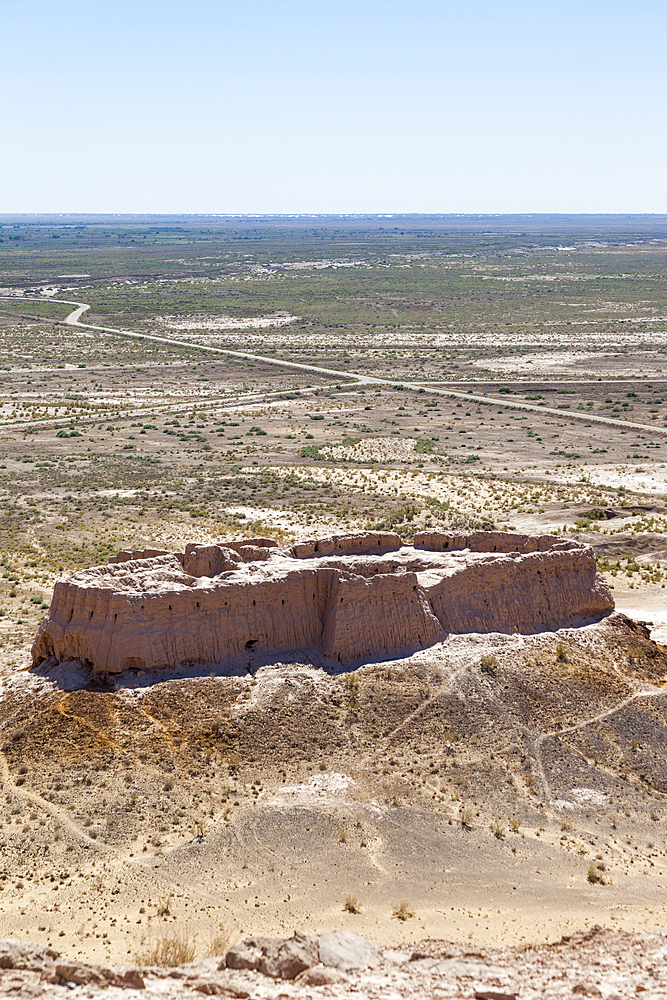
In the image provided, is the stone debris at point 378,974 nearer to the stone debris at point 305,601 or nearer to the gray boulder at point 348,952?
the gray boulder at point 348,952

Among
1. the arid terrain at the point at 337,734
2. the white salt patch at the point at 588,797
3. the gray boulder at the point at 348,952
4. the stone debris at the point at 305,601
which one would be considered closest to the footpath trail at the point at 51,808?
the arid terrain at the point at 337,734

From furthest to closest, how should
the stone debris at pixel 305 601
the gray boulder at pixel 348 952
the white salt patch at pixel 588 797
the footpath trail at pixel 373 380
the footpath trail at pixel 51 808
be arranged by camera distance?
the footpath trail at pixel 373 380 < the stone debris at pixel 305 601 < the white salt patch at pixel 588 797 < the footpath trail at pixel 51 808 < the gray boulder at pixel 348 952

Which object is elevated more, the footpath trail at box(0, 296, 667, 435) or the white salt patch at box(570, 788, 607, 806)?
the footpath trail at box(0, 296, 667, 435)

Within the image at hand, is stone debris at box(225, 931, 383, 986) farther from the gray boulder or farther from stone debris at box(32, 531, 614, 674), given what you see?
stone debris at box(32, 531, 614, 674)

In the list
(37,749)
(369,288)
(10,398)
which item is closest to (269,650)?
(37,749)

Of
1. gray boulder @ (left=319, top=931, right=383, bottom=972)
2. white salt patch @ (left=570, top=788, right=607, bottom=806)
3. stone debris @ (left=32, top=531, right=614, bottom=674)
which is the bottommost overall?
white salt patch @ (left=570, top=788, right=607, bottom=806)

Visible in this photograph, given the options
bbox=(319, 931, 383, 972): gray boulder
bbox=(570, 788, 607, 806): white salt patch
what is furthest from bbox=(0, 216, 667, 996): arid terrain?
bbox=(319, 931, 383, 972): gray boulder
